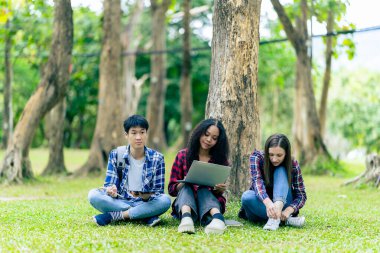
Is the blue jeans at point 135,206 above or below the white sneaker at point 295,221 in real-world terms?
above

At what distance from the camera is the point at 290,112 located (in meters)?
40.7

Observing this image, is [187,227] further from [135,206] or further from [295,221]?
[295,221]

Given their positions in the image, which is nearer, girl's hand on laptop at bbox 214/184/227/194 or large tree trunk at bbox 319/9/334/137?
girl's hand on laptop at bbox 214/184/227/194

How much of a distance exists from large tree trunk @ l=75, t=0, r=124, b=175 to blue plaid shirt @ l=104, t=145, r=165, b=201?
26.8ft

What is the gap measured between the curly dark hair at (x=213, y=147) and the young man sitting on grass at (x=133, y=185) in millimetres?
320

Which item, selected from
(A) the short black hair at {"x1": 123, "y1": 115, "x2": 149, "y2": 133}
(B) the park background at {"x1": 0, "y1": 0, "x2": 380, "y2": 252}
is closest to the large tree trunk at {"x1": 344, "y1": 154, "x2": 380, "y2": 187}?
(B) the park background at {"x1": 0, "y1": 0, "x2": 380, "y2": 252}

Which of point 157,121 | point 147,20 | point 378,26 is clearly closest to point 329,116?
point 147,20

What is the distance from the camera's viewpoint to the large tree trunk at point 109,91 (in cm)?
1425

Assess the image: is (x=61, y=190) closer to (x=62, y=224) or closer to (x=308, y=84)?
(x=62, y=224)

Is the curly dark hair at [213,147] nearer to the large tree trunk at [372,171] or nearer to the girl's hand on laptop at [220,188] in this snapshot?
the girl's hand on laptop at [220,188]

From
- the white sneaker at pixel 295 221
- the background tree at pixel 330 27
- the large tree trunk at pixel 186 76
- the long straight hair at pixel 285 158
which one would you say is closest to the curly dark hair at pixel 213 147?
the long straight hair at pixel 285 158

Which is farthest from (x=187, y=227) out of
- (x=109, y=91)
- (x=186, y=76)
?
(x=186, y=76)

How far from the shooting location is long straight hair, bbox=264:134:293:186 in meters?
5.94

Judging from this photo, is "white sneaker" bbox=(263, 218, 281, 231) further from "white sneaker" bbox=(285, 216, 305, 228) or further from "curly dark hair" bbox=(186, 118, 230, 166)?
"curly dark hair" bbox=(186, 118, 230, 166)
